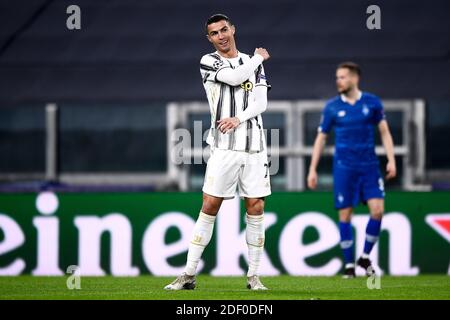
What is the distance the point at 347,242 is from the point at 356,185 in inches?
20.2

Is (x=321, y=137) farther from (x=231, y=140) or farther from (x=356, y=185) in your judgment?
(x=231, y=140)

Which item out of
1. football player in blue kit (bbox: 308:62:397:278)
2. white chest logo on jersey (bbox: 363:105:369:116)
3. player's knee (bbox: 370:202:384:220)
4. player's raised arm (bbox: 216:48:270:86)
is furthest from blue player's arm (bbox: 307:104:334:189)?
player's raised arm (bbox: 216:48:270:86)

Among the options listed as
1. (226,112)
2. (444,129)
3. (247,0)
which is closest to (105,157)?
(247,0)

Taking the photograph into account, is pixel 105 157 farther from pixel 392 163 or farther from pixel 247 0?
pixel 392 163

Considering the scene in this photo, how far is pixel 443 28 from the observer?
1270 cm

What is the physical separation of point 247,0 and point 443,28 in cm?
203

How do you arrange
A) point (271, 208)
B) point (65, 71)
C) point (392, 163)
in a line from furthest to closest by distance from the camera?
point (65, 71) → point (271, 208) → point (392, 163)

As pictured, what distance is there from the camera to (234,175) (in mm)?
8234

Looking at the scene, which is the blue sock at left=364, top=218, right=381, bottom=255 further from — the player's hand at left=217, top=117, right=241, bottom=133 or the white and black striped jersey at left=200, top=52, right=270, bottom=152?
the player's hand at left=217, top=117, right=241, bottom=133

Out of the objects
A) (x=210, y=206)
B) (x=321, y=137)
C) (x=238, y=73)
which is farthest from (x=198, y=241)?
(x=321, y=137)

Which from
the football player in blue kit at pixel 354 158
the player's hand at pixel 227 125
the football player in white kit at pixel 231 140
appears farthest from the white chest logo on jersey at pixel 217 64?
the football player in blue kit at pixel 354 158

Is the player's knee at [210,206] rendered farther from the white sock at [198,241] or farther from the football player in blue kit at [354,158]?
the football player in blue kit at [354,158]

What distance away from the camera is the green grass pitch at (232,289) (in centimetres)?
805

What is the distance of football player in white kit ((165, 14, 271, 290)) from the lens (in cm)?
820
